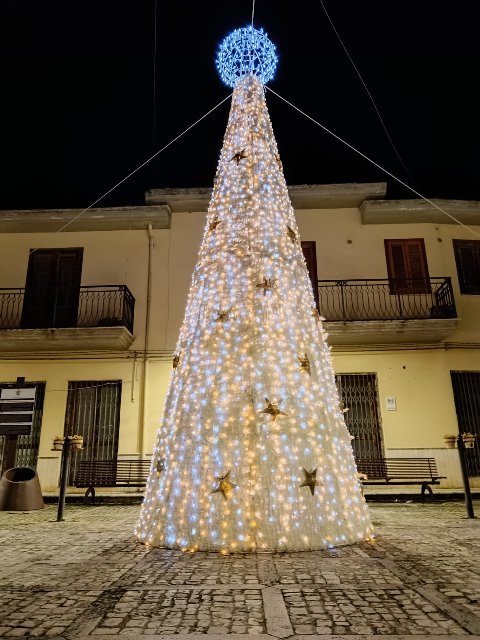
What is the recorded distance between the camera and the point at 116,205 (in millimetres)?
11977

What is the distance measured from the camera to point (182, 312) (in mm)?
11008

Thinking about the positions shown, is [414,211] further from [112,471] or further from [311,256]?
[112,471]

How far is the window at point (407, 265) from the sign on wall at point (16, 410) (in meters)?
8.45

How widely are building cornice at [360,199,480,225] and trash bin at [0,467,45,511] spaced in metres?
9.61

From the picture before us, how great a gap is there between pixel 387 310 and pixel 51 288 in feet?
27.4

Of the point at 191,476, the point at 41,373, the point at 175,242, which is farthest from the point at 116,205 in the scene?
the point at 191,476

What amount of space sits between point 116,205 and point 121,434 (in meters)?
6.06

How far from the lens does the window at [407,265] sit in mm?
10992

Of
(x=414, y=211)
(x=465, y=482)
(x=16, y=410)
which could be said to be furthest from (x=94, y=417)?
(x=414, y=211)

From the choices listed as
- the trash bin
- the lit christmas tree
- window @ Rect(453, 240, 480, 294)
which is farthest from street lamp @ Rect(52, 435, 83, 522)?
window @ Rect(453, 240, 480, 294)

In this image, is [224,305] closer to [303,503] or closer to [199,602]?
[303,503]

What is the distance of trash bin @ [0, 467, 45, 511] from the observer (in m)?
7.16

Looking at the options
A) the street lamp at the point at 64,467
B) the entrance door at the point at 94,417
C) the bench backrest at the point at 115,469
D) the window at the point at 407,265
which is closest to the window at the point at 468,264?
the window at the point at 407,265

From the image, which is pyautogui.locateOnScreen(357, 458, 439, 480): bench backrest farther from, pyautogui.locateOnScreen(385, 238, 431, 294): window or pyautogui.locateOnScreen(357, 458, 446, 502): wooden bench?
pyautogui.locateOnScreen(385, 238, 431, 294): window
